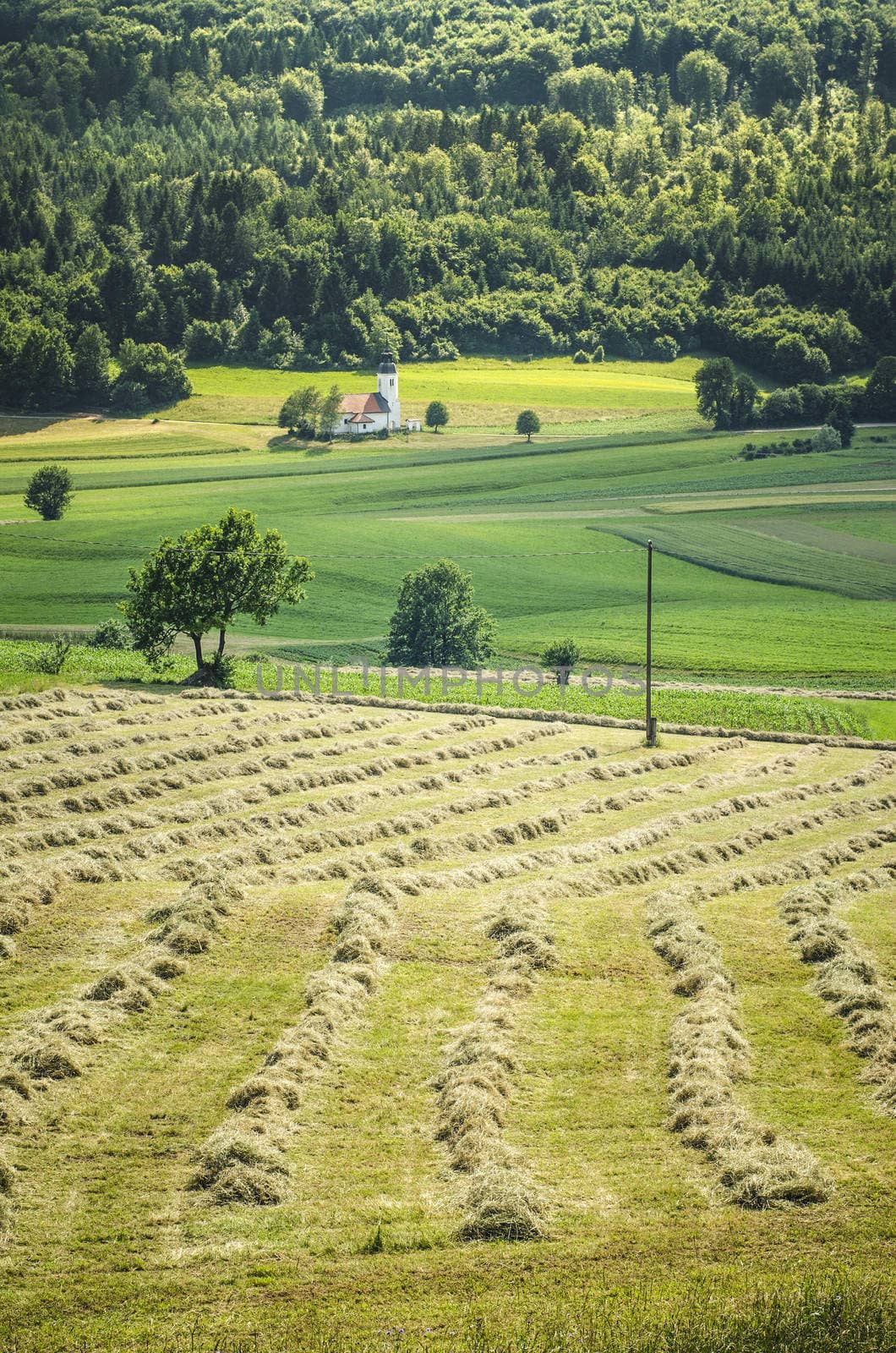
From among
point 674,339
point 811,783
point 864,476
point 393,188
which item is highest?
point 393,188

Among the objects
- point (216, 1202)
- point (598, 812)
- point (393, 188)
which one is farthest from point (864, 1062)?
point (393, 188)

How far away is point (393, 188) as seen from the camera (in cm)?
15675

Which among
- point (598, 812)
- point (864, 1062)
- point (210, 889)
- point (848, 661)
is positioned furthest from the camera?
point (848, 661)

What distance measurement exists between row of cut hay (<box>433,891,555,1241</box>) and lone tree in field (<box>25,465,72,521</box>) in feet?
191

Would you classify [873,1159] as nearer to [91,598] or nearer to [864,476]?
[91,598]

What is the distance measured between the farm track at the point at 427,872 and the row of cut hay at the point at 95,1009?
4 centimetres

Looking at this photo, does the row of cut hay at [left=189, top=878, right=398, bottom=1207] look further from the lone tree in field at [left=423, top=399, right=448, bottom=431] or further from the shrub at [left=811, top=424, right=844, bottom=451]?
the lone tree in field at [left=423, top=399, right=448, bottom=431]

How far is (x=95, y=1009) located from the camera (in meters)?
19.2

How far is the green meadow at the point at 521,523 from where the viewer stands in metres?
62.4

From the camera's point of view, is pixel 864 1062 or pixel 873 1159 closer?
pixel 873 1159

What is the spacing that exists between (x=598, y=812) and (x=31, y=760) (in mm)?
14001

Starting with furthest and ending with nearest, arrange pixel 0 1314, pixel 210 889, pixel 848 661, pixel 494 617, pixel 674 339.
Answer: pixel 674 339
pixel 494 617
pixel 848 661
pixel 210 889
pixel 0 1314

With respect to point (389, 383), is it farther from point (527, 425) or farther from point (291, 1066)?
point (291, 1066)

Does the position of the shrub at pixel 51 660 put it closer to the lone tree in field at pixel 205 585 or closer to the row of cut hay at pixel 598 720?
the lone tree in field at pixel 205 585
